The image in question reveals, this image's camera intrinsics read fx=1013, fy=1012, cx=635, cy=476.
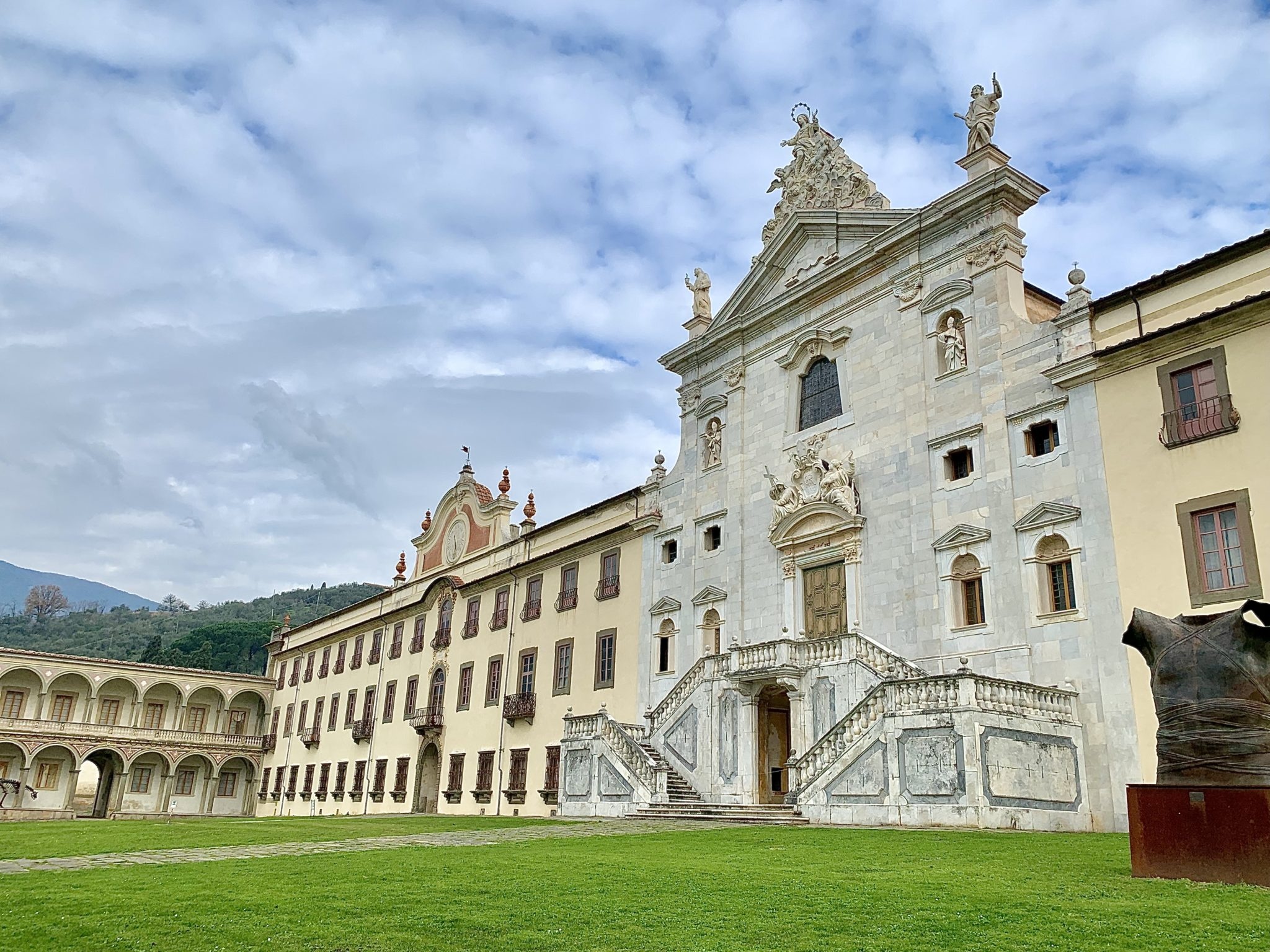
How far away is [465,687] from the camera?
44.2 meters

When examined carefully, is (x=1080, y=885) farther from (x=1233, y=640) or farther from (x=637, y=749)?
(x=637, y=749)

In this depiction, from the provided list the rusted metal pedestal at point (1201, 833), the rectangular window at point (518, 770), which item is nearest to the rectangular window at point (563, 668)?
the rectangular window at point (518, 770)

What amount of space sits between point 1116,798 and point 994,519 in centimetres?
676

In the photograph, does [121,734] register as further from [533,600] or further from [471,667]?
[533,600]

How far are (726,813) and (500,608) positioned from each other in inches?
887

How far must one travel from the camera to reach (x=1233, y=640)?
9.80 m

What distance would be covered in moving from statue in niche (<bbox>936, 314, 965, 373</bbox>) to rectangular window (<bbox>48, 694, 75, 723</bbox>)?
5581cm

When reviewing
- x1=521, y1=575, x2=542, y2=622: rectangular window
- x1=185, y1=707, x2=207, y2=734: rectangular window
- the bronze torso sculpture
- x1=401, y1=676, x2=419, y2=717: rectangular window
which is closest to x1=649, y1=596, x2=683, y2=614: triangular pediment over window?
x1=521, y1=575, x2=542, y2=622: rectangular window

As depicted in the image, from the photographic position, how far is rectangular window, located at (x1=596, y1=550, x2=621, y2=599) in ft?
120

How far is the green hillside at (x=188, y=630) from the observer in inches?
3912

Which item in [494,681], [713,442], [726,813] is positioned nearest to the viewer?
[726,813]

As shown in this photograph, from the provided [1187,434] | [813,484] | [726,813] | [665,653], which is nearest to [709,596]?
[665,653]

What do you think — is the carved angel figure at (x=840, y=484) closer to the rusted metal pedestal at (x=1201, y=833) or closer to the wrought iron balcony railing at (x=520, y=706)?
the wrought iron balcony railing at (x=520, y=706)

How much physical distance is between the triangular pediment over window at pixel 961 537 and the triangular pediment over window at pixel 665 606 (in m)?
10.5
